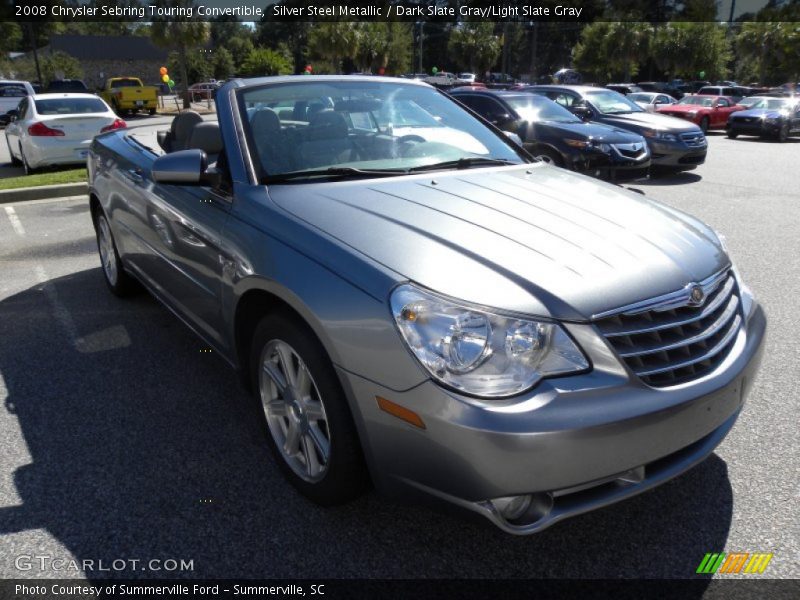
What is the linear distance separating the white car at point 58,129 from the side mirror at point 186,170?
9.01 metres

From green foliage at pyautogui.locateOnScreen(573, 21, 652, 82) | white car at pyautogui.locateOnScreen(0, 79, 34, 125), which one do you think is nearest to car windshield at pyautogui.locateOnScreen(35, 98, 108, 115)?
white car at pyautogui.locateOnScreen(0, 79, 34, 125)

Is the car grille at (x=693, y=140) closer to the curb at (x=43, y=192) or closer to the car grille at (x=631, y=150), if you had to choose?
the car grille at (x=631, y=150)

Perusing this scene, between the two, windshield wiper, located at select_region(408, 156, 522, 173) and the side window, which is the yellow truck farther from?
windshield wiper, located at select_region(408, 156, 522, 173)

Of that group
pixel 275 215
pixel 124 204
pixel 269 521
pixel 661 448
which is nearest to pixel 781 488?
pixel 661 448

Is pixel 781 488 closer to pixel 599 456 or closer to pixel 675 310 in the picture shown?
pixel 675 310

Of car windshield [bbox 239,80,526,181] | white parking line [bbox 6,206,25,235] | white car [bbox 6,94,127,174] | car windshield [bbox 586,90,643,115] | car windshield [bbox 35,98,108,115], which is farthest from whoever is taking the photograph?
car windshield [bbox 586,90,643,115]

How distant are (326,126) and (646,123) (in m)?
10.3

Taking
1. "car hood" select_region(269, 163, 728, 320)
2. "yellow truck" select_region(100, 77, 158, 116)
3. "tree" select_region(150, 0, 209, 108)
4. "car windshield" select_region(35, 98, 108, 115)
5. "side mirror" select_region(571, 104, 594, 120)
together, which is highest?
"tree" select_region(150, 0, 209, 108)

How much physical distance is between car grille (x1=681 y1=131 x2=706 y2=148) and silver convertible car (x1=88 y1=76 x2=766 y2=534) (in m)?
9.62

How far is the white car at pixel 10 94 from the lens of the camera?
81.9 feet

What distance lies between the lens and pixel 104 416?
3395mm

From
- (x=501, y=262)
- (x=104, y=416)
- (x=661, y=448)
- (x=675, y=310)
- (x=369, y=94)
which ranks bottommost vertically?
(x=104, y=416)

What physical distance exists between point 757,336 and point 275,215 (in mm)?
1939

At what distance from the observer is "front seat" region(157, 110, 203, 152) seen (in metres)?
4.53
